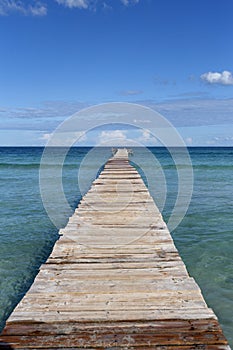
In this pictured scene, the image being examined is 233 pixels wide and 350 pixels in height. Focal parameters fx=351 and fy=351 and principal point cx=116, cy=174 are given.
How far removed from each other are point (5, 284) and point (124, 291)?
3.43 meters

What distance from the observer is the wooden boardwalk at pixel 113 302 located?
115 inches

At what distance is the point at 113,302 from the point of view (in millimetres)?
3572

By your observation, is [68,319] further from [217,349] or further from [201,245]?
[201,245]

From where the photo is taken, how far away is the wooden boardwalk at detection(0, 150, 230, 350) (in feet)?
9.57

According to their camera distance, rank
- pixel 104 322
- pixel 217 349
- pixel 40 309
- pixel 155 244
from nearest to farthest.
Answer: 1. pixel 217 349
2. pixel 104 322
3. pixel 40 309
4. pixel 155 244

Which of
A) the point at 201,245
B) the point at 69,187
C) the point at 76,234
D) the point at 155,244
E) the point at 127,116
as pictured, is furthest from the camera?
the point at 69,187

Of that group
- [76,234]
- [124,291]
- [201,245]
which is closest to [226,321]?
[124,291]

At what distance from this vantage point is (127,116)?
1348cm

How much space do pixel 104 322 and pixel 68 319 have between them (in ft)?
1.09

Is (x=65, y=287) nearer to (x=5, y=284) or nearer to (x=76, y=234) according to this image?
(x=76, y=234)

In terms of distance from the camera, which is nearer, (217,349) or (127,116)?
(217,349)

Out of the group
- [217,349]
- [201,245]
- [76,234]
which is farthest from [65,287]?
[201,245]

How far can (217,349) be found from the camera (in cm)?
277

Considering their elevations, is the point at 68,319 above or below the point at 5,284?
above
